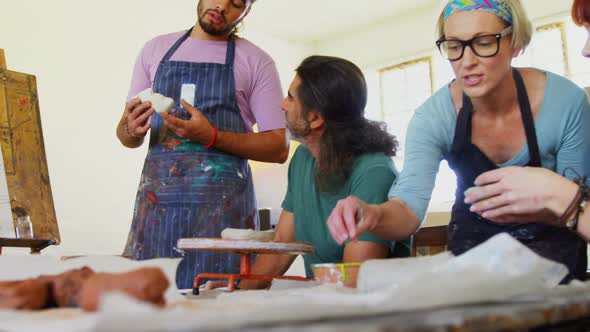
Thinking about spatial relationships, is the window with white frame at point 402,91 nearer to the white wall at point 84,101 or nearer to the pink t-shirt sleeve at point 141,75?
the white wall at point 84,101

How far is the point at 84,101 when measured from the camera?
4.24m

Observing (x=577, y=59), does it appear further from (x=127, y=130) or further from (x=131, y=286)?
(x=131, y=286)

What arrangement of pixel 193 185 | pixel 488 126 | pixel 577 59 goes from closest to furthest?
pixel 488 126 → pixel 193 185 → pixel 577 59

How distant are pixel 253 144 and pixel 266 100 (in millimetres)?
178

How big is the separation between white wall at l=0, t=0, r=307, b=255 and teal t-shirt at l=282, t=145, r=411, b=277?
2.51 m

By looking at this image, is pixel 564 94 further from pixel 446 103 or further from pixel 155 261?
pixel 155 261

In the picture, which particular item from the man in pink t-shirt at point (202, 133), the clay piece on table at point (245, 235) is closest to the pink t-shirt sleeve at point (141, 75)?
the man in pink t-shirt at point (202, 133)

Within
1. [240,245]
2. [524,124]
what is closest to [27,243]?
[240,245]

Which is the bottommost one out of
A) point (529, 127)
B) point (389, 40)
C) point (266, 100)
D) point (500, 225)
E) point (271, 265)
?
point (271, 265)

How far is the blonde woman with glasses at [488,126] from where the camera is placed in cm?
132

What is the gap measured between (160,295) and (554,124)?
103 cm

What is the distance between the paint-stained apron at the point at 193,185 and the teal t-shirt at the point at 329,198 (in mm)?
189

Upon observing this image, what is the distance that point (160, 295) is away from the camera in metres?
0.62

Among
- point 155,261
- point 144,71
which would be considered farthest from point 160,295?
point 144,71
